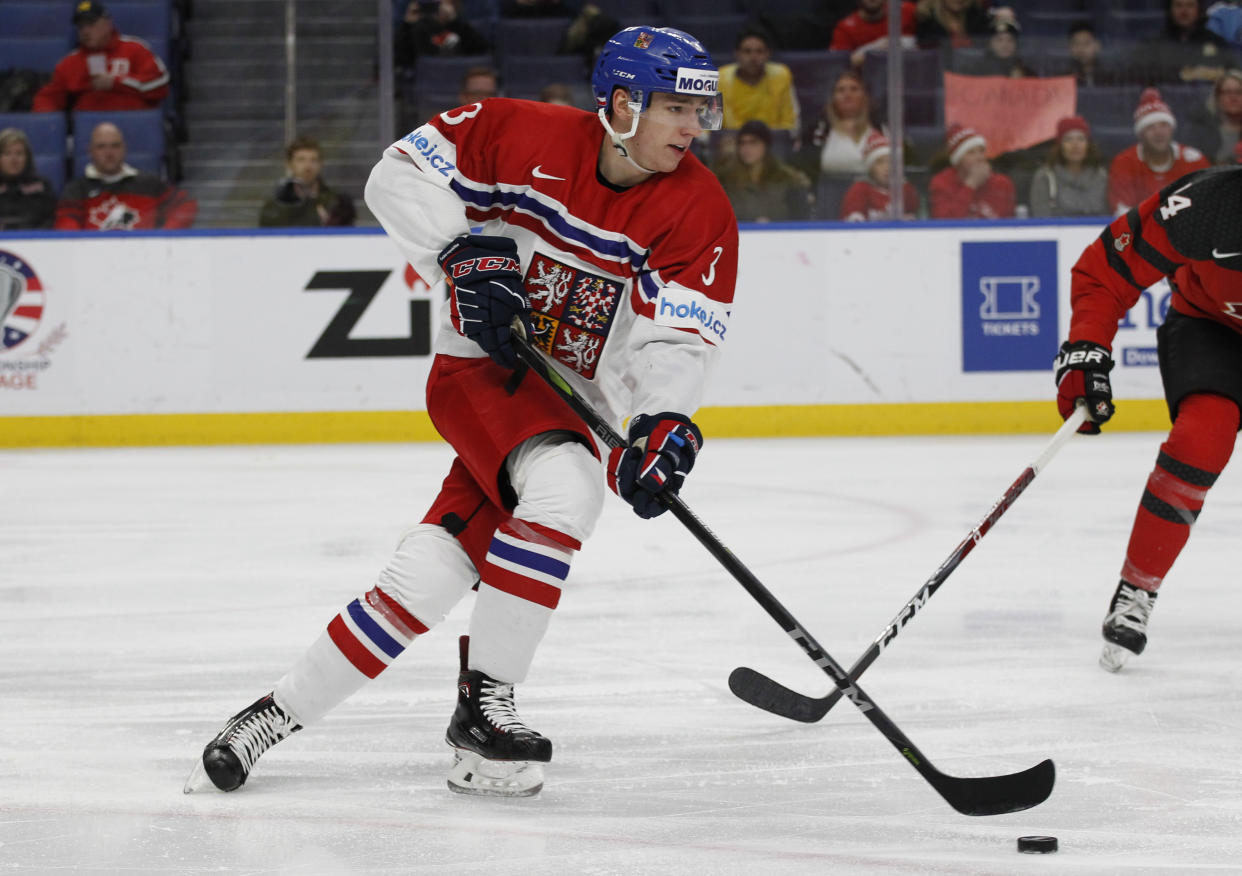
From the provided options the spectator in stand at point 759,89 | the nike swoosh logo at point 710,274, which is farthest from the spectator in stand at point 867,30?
the nike swoosh logo at point 710,274

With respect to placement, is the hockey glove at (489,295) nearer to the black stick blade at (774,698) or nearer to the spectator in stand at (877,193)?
the black stick blade at (774,698)

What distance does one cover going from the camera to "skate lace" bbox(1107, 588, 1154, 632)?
2921mm

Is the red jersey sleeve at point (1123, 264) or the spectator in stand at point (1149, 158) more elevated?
the red jersey sleeve at point (1123, 264)

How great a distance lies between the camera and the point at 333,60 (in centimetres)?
679

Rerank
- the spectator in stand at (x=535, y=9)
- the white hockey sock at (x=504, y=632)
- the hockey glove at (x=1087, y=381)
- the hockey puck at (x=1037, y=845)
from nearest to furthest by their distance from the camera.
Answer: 1. the hockey puck at (x=1037, y=845)
2. the white hockey sock at (x=504, y=632)
3. the hockey glove at (x=1087, y=381)
4. the spectator in stand at (x=535, y=9)

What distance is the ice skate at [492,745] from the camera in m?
2.20

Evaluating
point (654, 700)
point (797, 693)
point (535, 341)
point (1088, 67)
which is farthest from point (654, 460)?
point (1088, 67)

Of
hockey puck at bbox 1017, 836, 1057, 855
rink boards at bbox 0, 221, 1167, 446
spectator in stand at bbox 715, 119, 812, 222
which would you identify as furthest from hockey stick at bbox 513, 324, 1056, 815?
spectator in stand at bbox 715, 119, 812, 222

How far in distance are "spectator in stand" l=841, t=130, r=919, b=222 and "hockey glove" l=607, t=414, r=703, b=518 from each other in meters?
4.78

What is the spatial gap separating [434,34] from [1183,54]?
3069mm

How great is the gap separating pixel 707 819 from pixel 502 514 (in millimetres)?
516

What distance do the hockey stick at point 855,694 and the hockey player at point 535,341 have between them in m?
0.03

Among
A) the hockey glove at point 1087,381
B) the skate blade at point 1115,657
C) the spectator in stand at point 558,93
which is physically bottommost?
the skate blade at point 1115,657

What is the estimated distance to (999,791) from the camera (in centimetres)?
207
